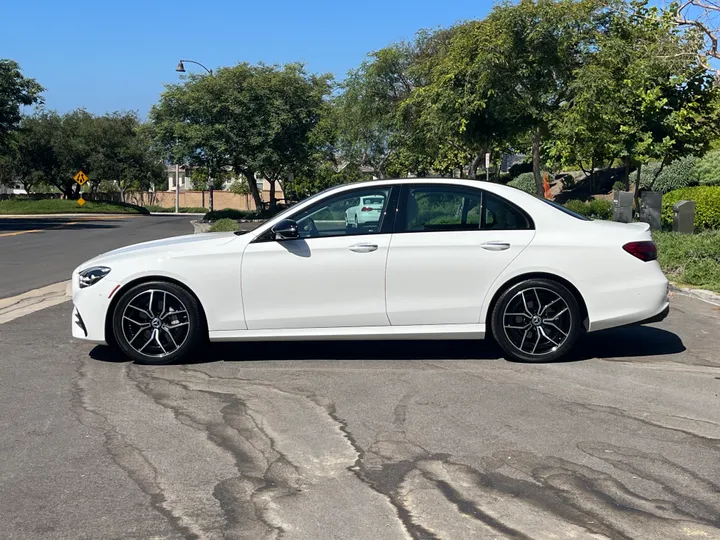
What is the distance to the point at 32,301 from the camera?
11008 mm

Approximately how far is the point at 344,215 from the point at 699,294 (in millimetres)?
6098

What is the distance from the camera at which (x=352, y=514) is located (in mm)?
Result: 3938

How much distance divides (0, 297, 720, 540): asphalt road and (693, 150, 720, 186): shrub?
80.8 feet

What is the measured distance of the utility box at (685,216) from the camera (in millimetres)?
15352

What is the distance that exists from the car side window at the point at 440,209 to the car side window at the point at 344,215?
21 centimetres

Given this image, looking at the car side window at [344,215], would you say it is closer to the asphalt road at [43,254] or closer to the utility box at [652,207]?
the asphalt road at [43,254]

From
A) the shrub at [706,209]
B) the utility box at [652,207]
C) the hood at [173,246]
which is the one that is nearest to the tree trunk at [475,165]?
the shrub at [706,209]

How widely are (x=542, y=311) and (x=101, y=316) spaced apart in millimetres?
3782

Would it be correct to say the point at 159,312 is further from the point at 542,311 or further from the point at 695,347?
the point at 695,347

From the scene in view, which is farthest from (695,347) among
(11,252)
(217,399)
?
(11,252)

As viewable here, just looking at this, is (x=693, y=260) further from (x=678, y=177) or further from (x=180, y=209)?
(x=180, y=209)

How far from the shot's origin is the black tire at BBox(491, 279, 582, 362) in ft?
22.6

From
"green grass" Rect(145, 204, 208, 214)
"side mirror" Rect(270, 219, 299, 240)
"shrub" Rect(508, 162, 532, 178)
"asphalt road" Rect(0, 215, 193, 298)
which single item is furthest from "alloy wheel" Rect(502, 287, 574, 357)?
"green grass" Rect(145, 204, 208, 214)

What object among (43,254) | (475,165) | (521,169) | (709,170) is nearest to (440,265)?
(43,254)
